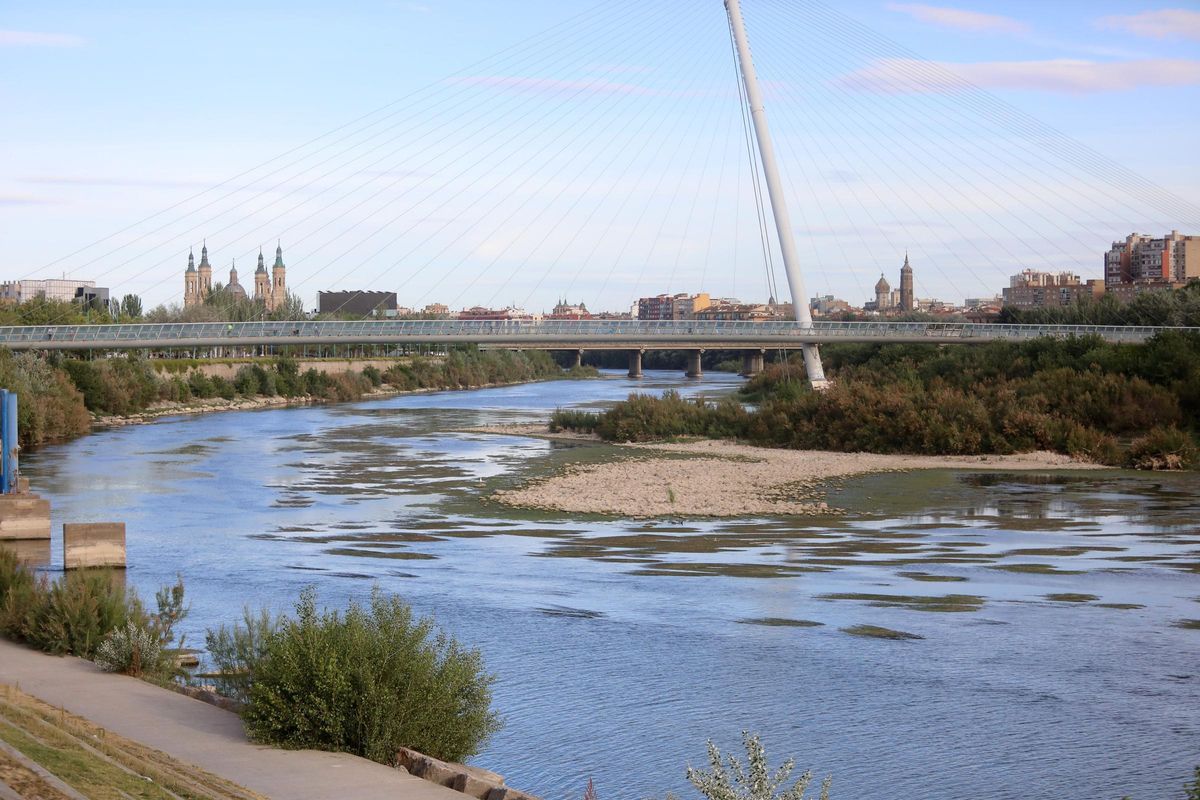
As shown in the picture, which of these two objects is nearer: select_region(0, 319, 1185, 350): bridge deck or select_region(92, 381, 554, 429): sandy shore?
select_region(92, 381, 554, 429): sandy shore

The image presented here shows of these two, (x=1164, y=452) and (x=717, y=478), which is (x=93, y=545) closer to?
(x=717, y=478)

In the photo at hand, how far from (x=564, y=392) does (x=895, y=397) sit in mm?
51742

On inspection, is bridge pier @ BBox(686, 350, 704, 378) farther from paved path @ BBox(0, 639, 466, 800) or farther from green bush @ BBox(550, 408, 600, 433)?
paved path @ BBox(0, 639, 466, 800)

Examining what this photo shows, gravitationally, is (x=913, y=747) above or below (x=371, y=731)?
below

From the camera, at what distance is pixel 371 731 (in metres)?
8.95

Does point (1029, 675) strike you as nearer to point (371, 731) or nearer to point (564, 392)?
point (371, 731)

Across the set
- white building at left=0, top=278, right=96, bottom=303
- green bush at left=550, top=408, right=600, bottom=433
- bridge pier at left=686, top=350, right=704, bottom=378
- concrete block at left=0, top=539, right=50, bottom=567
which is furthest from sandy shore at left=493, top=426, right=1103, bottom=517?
white building at left=0, top=278, right=96, bottom=303

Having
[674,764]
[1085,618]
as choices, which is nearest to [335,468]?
[1085,618]

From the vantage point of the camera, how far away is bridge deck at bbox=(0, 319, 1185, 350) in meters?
57.0

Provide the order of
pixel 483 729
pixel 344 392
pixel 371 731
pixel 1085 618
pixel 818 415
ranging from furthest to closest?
pixel 344 392, pixel 818 415, pixel 1085 618, pixel 483 729, pixel 371 731

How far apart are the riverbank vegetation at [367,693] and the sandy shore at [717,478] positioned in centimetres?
1704

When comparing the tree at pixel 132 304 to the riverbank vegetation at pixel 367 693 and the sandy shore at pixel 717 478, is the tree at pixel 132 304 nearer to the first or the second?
the sandy shore at pixel 717 478

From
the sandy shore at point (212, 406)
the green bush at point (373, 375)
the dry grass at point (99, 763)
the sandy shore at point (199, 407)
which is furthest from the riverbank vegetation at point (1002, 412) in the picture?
the green bush at point (373, 375)

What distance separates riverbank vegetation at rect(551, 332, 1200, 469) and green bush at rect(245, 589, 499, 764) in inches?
1209
